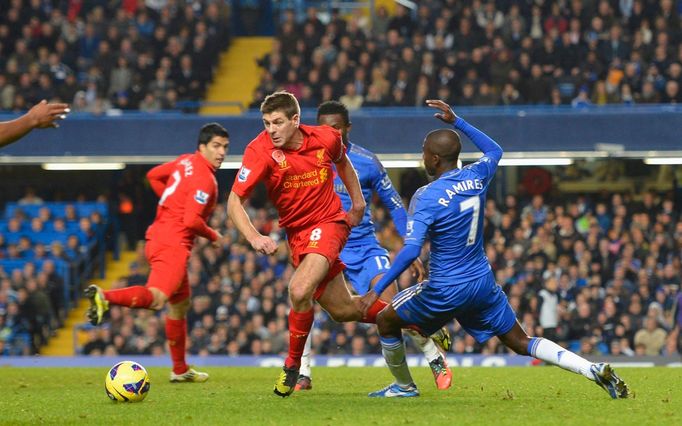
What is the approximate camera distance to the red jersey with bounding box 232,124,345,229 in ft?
30.7

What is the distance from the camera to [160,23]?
27500 millimetres

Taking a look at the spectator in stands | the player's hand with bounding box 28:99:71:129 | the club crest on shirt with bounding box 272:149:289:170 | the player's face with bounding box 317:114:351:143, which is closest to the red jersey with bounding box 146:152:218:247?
the player's face with bounding box 317:114:351:143

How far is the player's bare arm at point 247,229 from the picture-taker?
8.68m

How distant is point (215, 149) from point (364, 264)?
2272mm

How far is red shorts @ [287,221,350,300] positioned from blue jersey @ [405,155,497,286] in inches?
34.1

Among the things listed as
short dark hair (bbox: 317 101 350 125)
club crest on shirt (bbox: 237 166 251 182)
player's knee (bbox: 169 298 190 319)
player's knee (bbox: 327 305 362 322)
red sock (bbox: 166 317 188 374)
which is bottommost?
red sock (bbox: 166 317 188 374)

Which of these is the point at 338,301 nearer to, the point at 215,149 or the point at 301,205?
the point at 301,205

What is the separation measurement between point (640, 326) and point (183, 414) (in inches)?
498

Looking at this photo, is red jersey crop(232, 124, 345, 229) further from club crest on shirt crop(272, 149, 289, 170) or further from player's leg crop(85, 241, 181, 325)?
player's leg crop(85, 241, 181, 325)

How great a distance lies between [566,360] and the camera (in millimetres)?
8742

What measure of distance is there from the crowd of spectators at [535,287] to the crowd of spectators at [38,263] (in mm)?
1161

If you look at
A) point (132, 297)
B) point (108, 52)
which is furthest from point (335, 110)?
point (108, 52)

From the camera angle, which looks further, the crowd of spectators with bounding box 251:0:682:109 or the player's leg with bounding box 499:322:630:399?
the crowd of spectators with bounding box 251:0:682:109

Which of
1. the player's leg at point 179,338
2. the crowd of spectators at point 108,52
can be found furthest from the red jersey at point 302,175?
the crowd of spectators at point 108,52
